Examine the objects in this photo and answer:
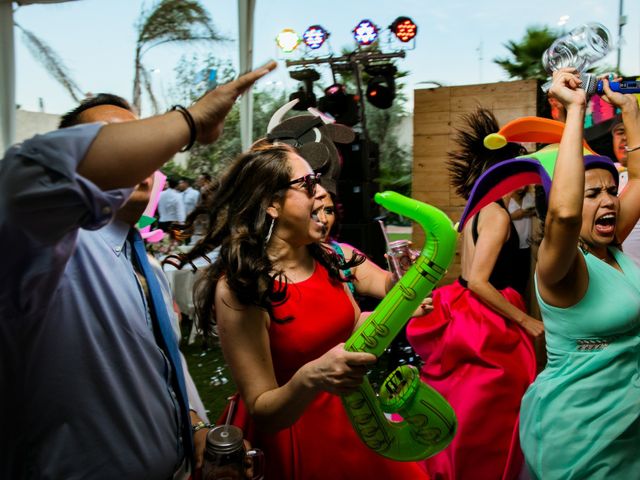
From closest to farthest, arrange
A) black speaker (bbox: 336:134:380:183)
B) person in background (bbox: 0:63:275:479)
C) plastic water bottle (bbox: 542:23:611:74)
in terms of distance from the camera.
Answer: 1. person in background (bbox: 0:63:275:479)
2. plastic water bottle (bbox: 542:23:611:74)
3. black speaker (bbox: 336:134:380:183)

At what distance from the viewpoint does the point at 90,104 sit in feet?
3.98

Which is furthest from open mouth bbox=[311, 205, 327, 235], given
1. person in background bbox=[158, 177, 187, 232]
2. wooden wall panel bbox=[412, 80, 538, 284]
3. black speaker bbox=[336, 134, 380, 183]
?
person in background bbox=[158, 177, 187, 232]

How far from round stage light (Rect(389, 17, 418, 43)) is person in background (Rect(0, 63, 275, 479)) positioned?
19.4ft

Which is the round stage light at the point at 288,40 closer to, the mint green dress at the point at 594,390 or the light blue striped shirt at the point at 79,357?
the mint green dress at the point at 594,390

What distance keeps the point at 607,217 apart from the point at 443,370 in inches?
44.3

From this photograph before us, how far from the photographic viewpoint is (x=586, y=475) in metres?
1.45

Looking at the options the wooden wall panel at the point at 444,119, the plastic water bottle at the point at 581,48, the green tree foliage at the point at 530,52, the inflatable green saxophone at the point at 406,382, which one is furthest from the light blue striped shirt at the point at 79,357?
the green tree foliage at the point at 530,52

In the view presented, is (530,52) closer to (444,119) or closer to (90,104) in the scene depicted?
(444,119)

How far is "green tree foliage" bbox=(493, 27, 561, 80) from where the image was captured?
14500mm

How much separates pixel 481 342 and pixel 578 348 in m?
0.82

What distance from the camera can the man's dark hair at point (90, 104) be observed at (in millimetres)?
1210

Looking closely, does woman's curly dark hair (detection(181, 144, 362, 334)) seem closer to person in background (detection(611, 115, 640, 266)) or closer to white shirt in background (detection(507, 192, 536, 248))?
person in background (detection(611, 115, 640, 266))

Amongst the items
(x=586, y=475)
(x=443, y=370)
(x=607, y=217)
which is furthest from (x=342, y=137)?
(x=586, y=475)

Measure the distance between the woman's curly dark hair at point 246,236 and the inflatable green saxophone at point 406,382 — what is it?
0.35 metres
